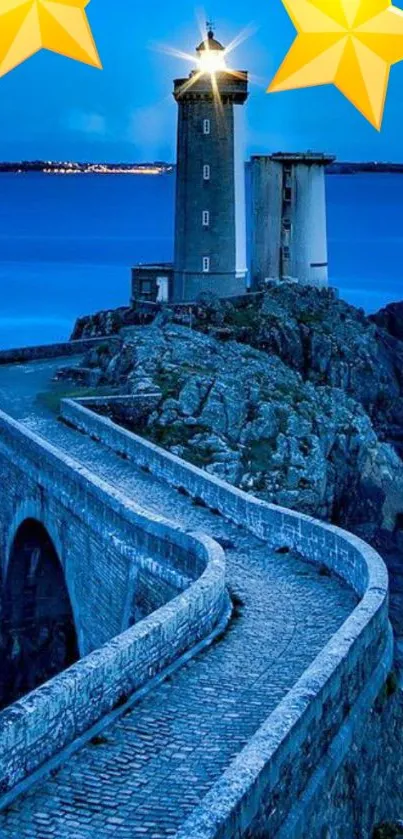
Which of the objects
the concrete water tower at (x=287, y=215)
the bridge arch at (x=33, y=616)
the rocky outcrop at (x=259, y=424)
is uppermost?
the concrete water tower at (x=287, y=215)

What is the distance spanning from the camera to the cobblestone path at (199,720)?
768cm

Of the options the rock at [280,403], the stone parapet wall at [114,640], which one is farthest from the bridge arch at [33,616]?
the rock at [280,403]

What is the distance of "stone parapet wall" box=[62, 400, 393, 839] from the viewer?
7172mm

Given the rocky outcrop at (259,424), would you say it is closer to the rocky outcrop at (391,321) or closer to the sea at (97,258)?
the rocky outcrop at (391,321)

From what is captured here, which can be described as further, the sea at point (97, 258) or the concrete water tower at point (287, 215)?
the sea at point (97, 258)

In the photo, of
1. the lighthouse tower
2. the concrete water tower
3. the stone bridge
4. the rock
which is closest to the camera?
the stone bridge

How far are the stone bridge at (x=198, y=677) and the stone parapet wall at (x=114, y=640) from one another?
2cm

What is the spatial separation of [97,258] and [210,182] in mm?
56104

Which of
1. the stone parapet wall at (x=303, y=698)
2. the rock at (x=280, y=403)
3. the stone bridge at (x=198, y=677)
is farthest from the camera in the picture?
the rock at (x=280, y=403)

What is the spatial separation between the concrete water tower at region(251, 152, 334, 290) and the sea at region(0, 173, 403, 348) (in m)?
24.3

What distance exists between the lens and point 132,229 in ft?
403

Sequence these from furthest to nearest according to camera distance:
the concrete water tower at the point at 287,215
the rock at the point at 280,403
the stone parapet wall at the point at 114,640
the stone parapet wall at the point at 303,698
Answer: the concrete water tower at the point at 287,215
the rock at the point at 280,403
the stone parapet wall at the point at 114,640
the stone parapet wall at the point at 303,698

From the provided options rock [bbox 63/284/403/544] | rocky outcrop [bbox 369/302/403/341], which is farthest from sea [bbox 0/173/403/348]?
rock [bbox 63/284/403/544]

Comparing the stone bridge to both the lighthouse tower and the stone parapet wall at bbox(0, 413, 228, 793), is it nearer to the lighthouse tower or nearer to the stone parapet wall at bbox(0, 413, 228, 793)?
the stone parapet wall at bbox(0, 413, 228, 793)
